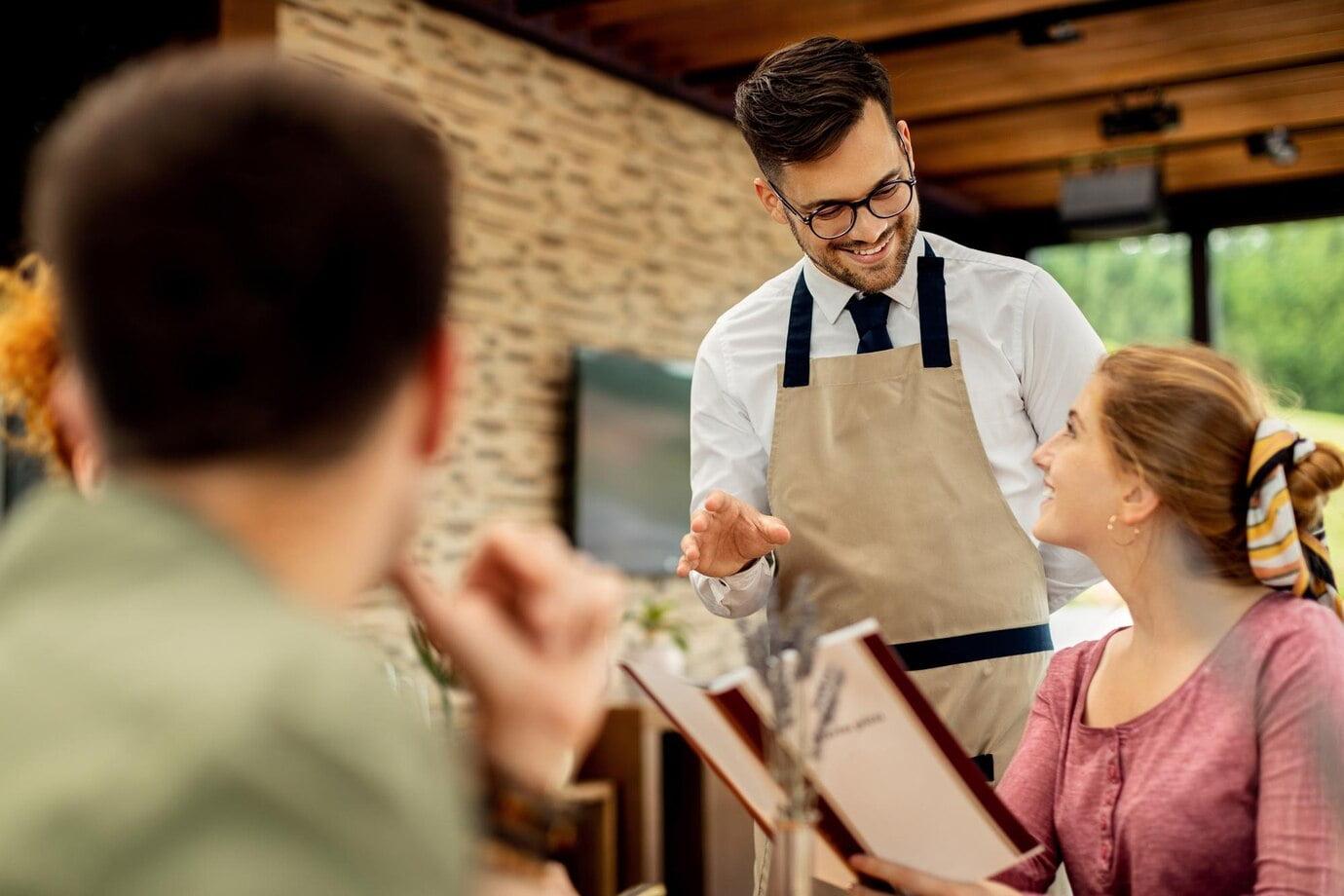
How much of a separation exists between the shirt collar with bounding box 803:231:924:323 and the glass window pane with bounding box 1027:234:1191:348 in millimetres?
6135

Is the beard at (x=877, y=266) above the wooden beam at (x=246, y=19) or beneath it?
beneath

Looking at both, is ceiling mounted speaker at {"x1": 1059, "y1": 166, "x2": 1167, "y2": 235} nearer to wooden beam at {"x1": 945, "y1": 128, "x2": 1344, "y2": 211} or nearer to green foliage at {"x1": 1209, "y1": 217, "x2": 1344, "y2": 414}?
wooden beam at {"x1": 945, "y1": 128, "x2": 1344, "y2": 211}

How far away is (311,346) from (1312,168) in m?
7.78

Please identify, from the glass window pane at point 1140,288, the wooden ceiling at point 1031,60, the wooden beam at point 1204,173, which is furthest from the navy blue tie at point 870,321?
the glass window pane at point 1140,288

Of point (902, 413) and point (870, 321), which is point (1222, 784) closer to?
point (902, 413)

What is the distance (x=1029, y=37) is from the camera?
534 cm

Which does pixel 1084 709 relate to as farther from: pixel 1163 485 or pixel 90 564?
pixel 90 564

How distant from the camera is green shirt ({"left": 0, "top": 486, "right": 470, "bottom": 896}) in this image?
1.68ft

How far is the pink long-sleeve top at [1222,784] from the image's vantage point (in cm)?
139

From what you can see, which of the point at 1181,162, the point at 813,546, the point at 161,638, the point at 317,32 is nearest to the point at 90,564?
the point at 161,638

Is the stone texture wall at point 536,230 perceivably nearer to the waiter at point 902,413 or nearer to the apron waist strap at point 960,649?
the waiter at point 902,413

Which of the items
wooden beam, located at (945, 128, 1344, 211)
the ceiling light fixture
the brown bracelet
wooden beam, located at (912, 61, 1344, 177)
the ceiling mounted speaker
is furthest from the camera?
wooden beam, located at (945, 128, 1344, 211)

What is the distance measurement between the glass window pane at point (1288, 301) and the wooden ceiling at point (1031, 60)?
425 millimetres

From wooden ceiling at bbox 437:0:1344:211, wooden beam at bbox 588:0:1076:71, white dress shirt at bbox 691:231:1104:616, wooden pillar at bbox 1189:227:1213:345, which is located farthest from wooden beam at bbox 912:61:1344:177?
white dress shirt at bbox 691:231:1104:616
